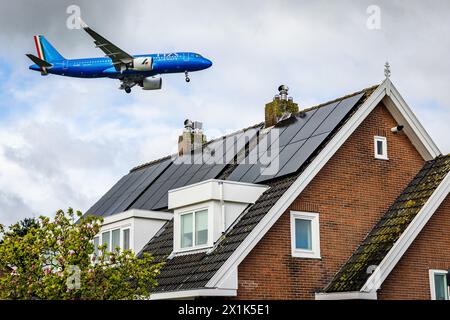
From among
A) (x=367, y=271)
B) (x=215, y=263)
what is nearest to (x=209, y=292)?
(x=215, y=263)

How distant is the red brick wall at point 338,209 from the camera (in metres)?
24.6

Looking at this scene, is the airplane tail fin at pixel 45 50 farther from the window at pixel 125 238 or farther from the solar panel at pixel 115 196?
the window at pixel 125 238

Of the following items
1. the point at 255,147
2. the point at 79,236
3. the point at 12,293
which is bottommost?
the point at 12,293

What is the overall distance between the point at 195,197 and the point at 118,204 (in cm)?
1022

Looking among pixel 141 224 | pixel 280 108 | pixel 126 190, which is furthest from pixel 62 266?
pixel 126 190

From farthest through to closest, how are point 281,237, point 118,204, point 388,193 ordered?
point 118,204, point 388,193, point 281,237

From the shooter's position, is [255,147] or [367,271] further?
[255,147]

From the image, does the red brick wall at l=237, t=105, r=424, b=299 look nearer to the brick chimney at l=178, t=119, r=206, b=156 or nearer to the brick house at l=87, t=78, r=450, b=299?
the brick house at l=87, t=78, r=450, b=299

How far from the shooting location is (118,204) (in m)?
35.8

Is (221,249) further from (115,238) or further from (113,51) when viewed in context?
(113,51)

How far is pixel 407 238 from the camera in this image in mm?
24922

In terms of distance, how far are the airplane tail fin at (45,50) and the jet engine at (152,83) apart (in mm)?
10587

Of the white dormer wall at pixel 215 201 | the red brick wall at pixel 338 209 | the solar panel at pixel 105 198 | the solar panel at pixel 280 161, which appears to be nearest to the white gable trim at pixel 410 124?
the red brick wall at pixel 338 209

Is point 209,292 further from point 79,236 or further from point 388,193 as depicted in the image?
point 388,193
